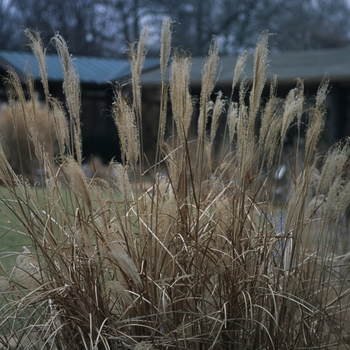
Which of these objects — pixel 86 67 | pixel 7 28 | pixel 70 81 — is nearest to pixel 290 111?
pixel 70 81

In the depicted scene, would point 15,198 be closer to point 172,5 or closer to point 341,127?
point 341,127

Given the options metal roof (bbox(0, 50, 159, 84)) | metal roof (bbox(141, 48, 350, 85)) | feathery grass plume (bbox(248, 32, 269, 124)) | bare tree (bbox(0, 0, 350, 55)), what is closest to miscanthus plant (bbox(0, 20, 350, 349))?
feathery grass plume (bbox(248, 32, 269, 124))

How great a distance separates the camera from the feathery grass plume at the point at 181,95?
250 cm

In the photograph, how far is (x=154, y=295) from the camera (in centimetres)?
252

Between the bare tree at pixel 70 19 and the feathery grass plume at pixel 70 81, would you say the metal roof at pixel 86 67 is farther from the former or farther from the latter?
the feathery grass plume at pixel 70 81

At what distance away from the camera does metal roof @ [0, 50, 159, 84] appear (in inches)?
800

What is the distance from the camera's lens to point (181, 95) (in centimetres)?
251

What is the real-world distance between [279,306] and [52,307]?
86cm

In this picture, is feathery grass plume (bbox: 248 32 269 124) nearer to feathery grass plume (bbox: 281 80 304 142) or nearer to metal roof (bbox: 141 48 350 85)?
feathery grass plume (bbox: 281 80 304 142)

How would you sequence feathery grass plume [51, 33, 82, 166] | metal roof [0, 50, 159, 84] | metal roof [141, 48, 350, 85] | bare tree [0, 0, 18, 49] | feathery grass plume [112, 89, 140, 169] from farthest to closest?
1. bare tree [0, 0, 18, 49]
2. metal roof [0, 50, 159, 84]
3. metal roof [141, 48, 350, 85]
4. feathery grass plume [51, 33, 82, 166]
5. feathery grass plume [112, 89, 140, 169]

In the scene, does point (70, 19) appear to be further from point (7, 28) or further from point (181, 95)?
point (181, 95)

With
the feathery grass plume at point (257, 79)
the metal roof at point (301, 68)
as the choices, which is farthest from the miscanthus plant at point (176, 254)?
the metal roof at point (301, 68)

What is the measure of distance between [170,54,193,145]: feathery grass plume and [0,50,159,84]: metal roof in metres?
17.3

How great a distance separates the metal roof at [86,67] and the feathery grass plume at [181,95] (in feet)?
56.9
